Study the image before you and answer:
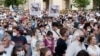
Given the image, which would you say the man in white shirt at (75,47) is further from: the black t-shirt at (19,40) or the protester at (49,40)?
the protester at (49,40)

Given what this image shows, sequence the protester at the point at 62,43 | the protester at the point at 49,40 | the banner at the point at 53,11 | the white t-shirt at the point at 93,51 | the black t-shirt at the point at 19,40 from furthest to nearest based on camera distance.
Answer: the banner at the point at 53,11, the protester at the point at 49,40, the black t-shirt at the point at 19,40, the protester at the point at 62,43, the white t-shirt at the point at 93,51

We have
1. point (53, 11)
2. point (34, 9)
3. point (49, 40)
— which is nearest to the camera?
point (49, 40)

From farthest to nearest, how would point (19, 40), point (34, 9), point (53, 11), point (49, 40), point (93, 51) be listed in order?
1. point (53, 11)
2. point (34, 9)
3. point (49, 40)
4. point (19, 40)
5. point (93, 51)

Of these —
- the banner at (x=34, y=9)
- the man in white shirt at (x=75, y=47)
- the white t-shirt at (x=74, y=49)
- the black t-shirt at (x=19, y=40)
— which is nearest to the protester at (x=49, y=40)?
the black t-shirt at (x=19, y=40)

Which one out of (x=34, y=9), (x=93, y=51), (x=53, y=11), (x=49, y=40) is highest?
(x=93, y=51)

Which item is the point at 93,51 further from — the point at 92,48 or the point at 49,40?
the point at 49,40

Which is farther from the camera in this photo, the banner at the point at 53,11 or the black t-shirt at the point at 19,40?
the banner at the point at 53,11

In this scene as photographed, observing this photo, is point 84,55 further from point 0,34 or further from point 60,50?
point 0,34

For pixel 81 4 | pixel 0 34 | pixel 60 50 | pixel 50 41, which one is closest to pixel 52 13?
pixel 0 34

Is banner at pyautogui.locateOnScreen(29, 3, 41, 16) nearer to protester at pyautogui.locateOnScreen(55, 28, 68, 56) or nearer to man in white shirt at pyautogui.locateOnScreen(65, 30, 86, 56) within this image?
protester at pyautogui.locateOnScreen(55, 28, 68, 56)

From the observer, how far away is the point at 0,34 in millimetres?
12875

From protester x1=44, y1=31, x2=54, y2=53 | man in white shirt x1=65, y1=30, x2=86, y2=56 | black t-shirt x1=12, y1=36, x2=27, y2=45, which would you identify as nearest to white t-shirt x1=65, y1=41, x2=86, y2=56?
man in white shirt x1=65, y1=30, x2=86, y2=56

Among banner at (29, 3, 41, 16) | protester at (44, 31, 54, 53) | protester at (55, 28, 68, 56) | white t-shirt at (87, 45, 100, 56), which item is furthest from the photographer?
banner at (29, 3, 41, 16)

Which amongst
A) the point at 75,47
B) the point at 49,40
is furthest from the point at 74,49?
the point at 49,40
